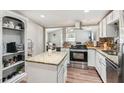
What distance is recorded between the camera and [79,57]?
4645 mm

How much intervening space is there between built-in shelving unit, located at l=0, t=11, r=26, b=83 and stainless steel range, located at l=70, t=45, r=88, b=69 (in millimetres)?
2095

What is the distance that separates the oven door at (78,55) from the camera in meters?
4.52

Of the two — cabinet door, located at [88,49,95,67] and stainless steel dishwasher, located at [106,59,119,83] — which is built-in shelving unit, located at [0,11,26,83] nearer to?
stainless steel dishwasher, located at [106,59,119,83]

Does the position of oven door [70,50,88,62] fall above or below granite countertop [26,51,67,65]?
below

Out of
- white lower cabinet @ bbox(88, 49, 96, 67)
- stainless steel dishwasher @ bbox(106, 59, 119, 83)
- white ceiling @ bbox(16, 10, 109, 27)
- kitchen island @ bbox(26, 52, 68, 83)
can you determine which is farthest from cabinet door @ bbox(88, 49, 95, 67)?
kitchen island @ bbox(26, 52, 68, 83)

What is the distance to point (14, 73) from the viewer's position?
126 inches

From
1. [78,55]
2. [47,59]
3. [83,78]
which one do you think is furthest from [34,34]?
[47,59]

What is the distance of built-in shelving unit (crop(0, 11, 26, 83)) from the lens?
274 cm

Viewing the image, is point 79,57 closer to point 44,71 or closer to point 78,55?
point 78,55

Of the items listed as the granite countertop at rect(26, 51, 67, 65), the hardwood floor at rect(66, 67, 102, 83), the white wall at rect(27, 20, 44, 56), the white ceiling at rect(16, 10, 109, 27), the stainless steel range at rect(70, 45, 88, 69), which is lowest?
the hardwood floor at rect(66, 67, 102, 83)

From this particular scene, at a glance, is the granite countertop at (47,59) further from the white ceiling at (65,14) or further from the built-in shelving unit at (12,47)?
the white ceiling at (65,14)

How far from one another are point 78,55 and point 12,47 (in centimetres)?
270
